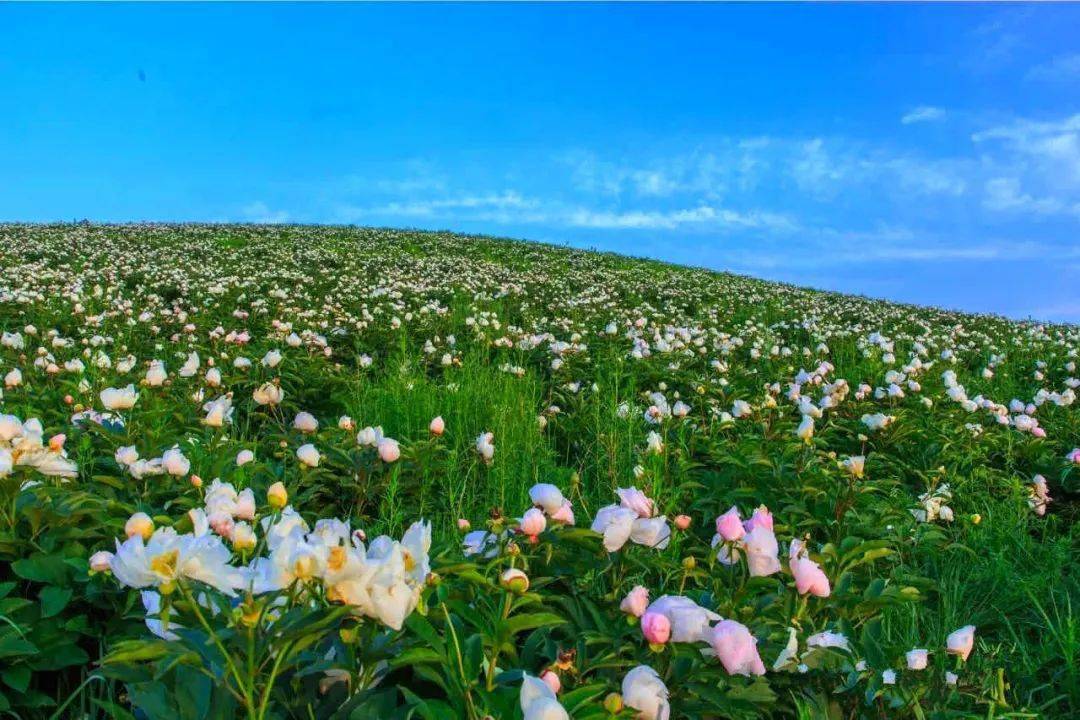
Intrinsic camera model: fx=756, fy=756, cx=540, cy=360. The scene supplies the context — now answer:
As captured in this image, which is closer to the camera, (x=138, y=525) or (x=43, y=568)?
(x=138, y=525)

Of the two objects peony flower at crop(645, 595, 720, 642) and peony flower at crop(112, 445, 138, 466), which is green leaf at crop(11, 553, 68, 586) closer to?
peony flower at crop(112, 445, 138, 466)

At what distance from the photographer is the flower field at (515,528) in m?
1.48

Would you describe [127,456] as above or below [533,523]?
below

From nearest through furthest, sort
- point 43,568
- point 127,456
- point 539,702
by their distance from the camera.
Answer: point 539,702 < point 43,568 < point 127,456

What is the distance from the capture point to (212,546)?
1.39m

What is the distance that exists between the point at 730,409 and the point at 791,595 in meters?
3.58

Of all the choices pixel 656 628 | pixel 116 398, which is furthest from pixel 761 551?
pixel 116 398

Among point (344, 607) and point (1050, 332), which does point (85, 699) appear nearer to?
point (344, 607)

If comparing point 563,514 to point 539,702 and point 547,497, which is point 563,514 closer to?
point 547,497

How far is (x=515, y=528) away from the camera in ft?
6.66

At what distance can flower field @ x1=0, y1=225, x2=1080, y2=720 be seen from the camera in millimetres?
1478

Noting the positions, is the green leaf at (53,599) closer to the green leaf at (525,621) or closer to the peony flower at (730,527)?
the green leaf at (525,621)

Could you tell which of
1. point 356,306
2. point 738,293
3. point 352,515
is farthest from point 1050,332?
point 352,515

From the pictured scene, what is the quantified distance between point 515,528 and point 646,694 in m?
0.65
